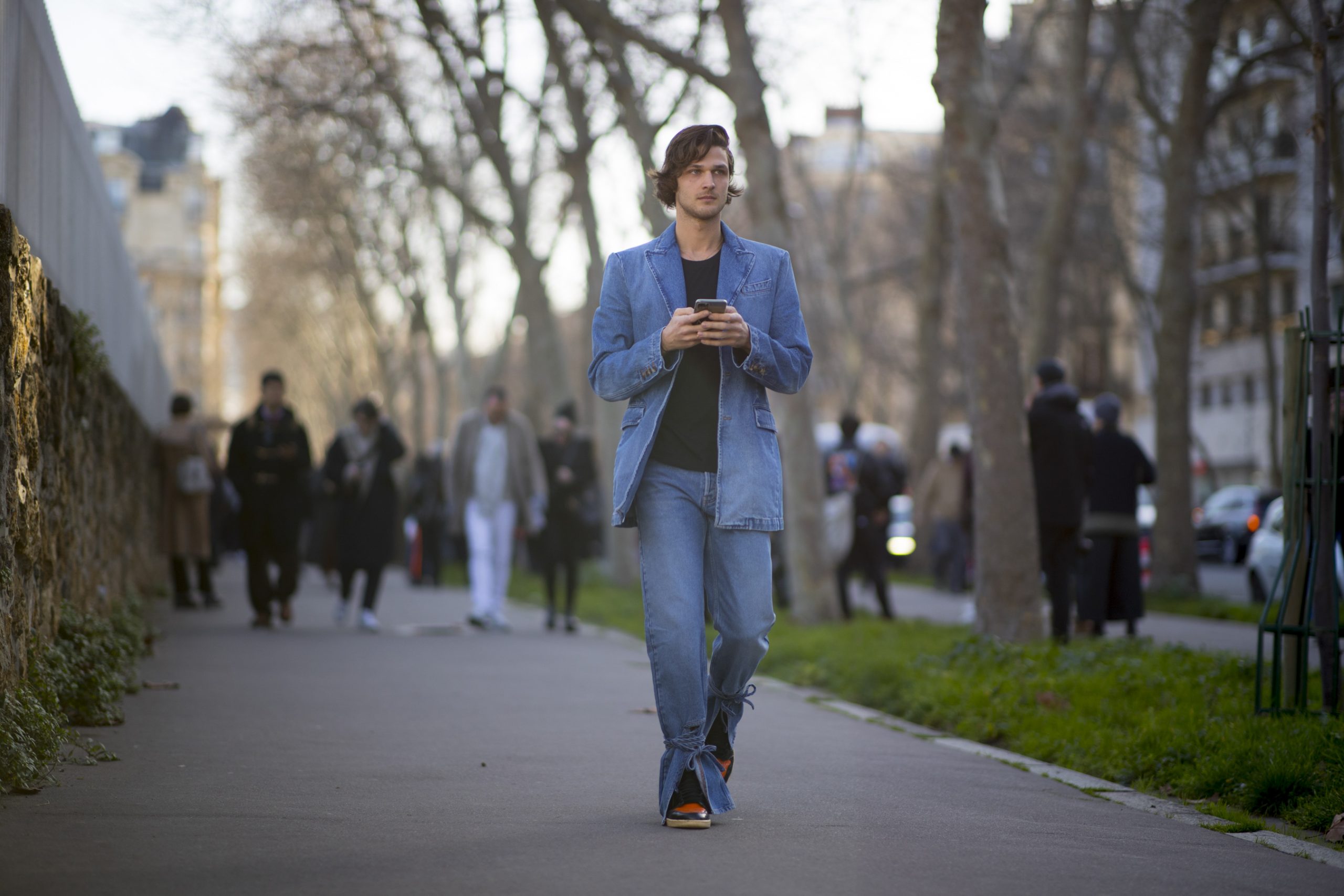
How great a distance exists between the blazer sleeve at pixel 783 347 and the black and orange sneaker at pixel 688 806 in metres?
1.22

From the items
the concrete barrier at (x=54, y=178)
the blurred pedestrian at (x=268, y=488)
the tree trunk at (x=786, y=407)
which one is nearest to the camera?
the concrete barrier at (x=54, y=178)

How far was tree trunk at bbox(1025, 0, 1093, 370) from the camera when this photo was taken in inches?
774

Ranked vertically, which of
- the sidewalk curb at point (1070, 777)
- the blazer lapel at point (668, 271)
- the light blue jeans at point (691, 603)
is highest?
the blazer lapel at point (668, 271)

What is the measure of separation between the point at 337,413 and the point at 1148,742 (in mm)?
64220

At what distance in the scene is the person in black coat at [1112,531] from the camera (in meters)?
13.7

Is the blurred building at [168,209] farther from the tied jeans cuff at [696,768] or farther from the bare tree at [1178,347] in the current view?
the tied jeans cuff at [696,768]

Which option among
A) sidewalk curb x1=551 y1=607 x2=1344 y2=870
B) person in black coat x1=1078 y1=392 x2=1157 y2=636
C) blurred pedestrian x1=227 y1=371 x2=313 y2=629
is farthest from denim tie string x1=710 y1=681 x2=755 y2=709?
blurred pedestrian x1=227 y1=371 x2=313 y2=629

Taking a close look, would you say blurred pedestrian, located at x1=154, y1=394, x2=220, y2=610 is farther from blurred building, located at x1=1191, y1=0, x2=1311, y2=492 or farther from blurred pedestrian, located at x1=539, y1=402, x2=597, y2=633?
blurred building, located at x1=1191, y1=0, x2=1311, y2=492

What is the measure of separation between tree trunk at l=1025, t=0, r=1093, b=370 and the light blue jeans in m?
14.7

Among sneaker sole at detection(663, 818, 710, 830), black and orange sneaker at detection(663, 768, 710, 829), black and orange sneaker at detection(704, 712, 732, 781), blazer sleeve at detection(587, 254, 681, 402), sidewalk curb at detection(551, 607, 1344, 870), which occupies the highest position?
blazer sleeve at detection(587, 254, 681, 402)

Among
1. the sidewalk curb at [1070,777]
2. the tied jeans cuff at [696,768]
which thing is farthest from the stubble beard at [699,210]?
the sidewalk curb at [1070,777]

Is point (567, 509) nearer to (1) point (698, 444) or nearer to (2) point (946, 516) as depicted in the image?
(2) point (946, 516)

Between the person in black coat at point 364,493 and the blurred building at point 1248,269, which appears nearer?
the person in black coat at point 364,493

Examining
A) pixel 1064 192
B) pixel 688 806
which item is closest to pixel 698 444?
pixel 688 806
